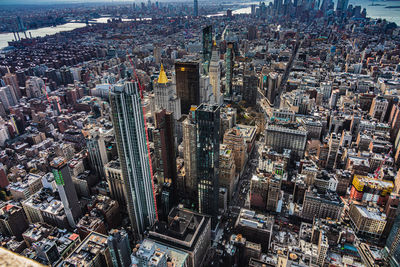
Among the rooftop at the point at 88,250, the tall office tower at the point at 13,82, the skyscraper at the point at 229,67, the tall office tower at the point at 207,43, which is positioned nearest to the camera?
the rooftop at the point at 88,250

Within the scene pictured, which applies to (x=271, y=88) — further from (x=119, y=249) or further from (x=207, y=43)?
(x=119, y=249)

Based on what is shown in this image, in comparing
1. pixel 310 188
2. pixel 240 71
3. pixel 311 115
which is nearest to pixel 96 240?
pixel 310 188

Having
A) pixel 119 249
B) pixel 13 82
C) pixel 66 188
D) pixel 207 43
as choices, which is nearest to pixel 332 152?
pixel 119 249

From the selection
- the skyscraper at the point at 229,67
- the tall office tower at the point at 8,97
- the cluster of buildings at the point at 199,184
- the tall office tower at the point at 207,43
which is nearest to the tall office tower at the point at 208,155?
the cluster of buildings at the point at 199,184

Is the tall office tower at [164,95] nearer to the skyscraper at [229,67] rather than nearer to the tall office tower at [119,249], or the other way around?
the skyscraper at [229,67]

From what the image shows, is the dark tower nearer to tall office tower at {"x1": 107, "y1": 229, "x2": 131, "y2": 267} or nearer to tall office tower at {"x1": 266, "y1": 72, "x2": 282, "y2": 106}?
tall office tower at {"x1": 107, "y1": 229, "x2": 131, "y2": 267}

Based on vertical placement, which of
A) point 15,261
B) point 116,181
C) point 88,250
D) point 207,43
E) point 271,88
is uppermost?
point 15,261

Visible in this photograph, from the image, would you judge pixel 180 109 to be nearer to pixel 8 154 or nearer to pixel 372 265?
pixel 8 154
